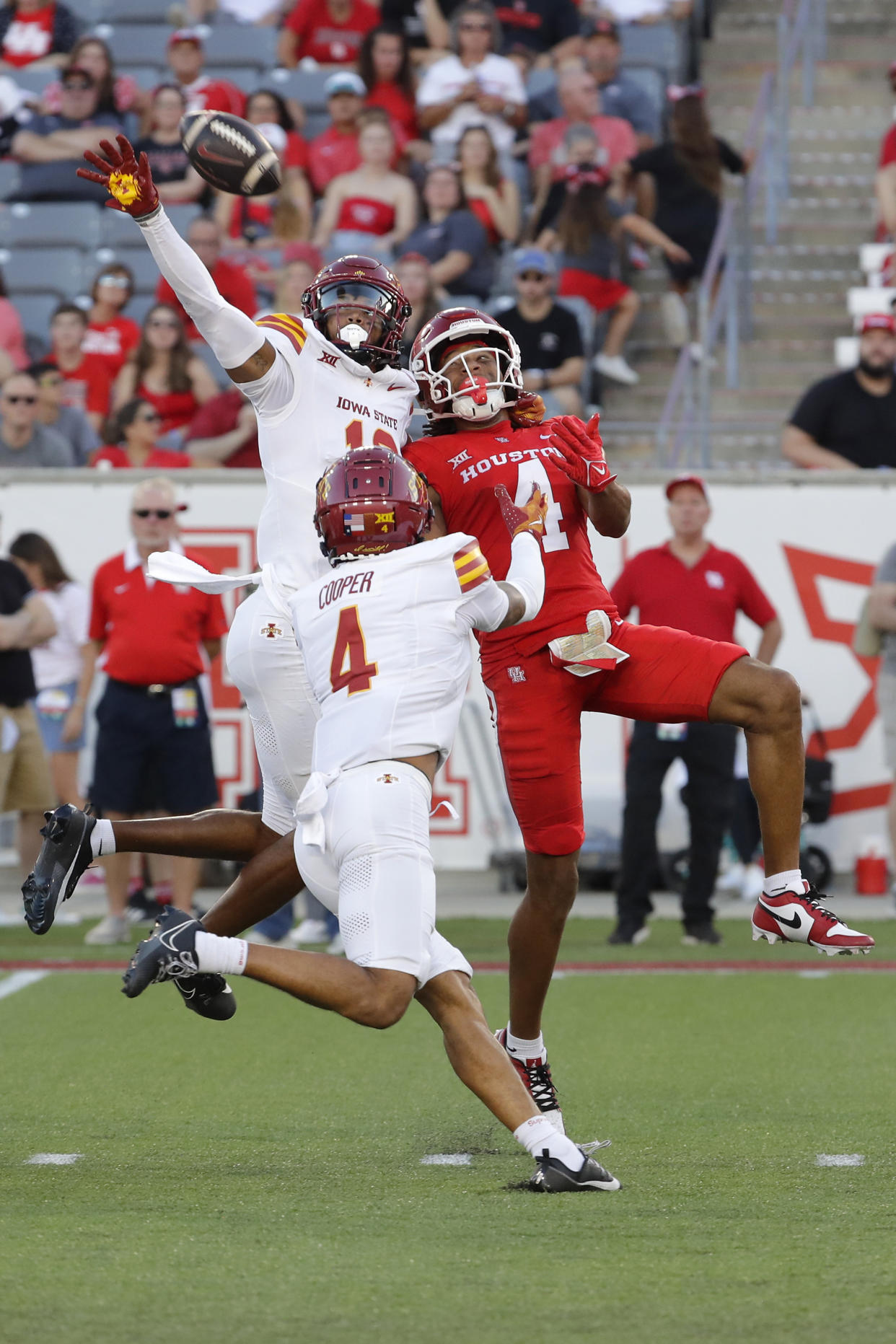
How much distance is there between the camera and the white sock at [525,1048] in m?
5.11

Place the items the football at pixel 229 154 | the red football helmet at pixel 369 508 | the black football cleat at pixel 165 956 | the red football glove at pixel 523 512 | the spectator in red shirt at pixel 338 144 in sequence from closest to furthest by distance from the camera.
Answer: the black football cleat at pixel 165 956
the red football helmet at pixel 369 508
the red football glove at pixel 523 512
the football at pixel 229 154
the spectator in red shirt at pixel 338 144

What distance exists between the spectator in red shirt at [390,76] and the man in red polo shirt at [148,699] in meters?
6.21

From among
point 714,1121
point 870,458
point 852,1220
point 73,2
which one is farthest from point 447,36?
point 852,1220

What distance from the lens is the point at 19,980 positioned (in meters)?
7.86

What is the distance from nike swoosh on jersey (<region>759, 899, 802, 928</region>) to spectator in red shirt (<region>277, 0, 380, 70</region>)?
38.6 feet

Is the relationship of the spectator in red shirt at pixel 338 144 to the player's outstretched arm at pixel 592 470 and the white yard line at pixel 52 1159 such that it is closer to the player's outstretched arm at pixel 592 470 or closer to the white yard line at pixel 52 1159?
the player's outstretched arm at pixel 592 470

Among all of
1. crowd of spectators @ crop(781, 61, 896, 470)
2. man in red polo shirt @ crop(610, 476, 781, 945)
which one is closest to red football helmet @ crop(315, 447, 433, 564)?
man in red polo shirt @ crop(610, 476, 781, 945)

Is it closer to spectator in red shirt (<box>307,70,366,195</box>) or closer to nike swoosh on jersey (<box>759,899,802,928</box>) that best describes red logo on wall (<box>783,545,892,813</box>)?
spectator in red shirt (<box>307,70,366,195</box>)

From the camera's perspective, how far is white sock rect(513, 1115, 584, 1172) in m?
4.19

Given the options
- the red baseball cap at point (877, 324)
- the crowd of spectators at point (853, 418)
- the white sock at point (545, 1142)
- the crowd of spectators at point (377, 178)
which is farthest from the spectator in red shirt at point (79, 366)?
the white sock at point (545, 1142)

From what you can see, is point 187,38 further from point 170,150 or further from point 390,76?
point 390,76

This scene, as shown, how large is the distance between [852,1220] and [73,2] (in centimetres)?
1458

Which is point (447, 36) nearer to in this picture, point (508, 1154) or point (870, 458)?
point (870, 458)

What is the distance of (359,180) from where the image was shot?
13.4 meters
